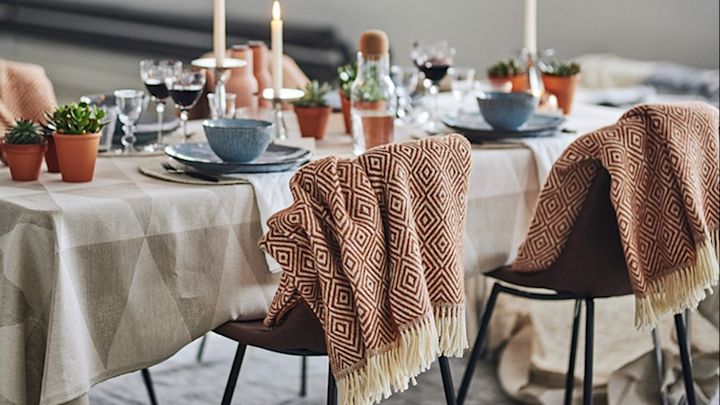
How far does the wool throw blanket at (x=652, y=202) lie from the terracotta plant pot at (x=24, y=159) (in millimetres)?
942

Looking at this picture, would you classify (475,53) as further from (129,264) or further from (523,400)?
(129,264)

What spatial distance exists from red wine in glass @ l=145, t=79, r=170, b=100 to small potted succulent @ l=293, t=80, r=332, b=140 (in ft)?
1.00

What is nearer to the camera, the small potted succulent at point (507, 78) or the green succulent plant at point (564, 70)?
the green succulent plant at point (564, 70)

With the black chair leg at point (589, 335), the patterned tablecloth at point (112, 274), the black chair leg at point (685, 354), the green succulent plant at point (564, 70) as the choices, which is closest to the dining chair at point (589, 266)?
the black chair leg at point (589, 335)

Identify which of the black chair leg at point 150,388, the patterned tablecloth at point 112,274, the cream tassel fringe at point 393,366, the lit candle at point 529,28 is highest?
the lit candle at point 529,28

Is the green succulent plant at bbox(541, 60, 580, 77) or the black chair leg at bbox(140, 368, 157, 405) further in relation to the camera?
the green succulent plant at bbox(541, 60, 580, 77)

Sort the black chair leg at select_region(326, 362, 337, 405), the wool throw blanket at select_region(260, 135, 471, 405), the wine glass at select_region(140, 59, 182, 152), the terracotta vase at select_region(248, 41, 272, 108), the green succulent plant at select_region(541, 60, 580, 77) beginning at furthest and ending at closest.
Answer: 1. the green succulent plant at select_region(541, 60, 580, 77)
2. the terracotta vase at select_region(248, 41, 272, 108)
3. the wine glass at select_region(140, 59, 182, 152)
4. the black chair leg at select_region(326, 362, 337, 405)
5. the wool throw blanket at select_region(260, 135, 471, 405)

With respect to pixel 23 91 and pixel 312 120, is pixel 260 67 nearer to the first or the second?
pixel 312 120

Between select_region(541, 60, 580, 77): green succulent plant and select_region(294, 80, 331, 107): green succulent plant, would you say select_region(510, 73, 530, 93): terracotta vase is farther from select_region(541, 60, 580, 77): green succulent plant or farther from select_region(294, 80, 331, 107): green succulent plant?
select_region(294, 80, 331, 107): green succulent plant

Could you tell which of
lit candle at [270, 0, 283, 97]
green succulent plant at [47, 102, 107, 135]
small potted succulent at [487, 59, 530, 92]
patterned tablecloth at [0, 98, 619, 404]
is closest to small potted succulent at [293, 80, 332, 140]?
lit candle at [270, 0, 283, 97]

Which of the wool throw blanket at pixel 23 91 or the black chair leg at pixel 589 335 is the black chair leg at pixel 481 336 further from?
the wool throw blanket at pixel 23 91

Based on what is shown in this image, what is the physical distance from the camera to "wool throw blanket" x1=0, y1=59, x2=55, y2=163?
283cm

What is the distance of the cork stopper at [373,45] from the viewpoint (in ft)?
7.50

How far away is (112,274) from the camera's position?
177 cm
